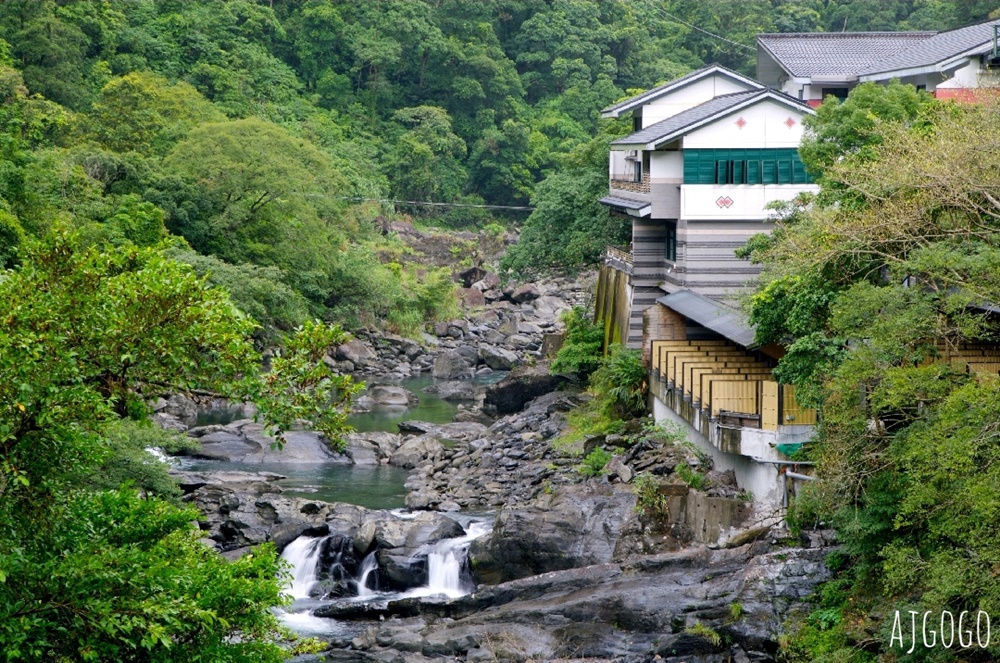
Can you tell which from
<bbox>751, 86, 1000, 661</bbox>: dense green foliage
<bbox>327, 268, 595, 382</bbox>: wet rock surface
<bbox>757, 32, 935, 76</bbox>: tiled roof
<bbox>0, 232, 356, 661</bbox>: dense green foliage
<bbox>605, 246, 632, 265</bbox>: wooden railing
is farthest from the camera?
<bbox>327, 268, 595, 382</bbox>: wet rock surface

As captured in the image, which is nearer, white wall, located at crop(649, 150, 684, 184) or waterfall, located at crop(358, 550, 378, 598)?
waterfall, located at crop(358, 550, 378, 598)

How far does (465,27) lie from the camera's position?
271ft

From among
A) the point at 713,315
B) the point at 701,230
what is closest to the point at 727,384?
the point at 713,315

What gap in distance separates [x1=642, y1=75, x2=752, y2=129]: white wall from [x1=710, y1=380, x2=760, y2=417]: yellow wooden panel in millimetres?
14564

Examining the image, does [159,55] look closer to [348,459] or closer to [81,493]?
[348,459]

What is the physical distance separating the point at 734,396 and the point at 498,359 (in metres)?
26.5

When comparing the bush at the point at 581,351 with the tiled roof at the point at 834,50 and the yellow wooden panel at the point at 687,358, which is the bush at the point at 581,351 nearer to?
the yellow wooden panel at the point at 687,358

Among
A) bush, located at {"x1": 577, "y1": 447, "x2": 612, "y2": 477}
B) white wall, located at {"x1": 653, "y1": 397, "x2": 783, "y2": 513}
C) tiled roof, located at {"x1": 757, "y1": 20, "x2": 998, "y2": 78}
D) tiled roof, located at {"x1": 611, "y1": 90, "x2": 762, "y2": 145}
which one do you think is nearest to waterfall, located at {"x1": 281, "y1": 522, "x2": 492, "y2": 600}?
bush, located at {"x1": 577, "y1": 447, "x2": 612, "y2": 477}

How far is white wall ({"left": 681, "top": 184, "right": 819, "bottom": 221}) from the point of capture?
30.8 m

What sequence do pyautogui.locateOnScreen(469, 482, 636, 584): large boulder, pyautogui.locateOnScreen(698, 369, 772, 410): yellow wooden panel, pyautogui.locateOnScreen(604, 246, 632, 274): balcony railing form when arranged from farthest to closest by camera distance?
pyautogui.locateOnScreen(604, 246, 632, 274): balcony railing → pyautogui.locateOnScreen(698, 369, 772, 410): yellow wooden panel → pyautogui.locateOnScreen(469, 482, 636, 584): large boulder

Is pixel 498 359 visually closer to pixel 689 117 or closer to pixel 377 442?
pixel 377 442

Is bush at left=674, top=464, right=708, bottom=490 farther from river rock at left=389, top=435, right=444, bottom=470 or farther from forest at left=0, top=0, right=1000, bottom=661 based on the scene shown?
river rock at left=389, top=435, right=444, bottom=470

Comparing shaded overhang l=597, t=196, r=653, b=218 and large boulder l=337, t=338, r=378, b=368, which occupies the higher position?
shaded overhang l=597, t=196, r=653, b=218

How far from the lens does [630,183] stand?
35031mm
